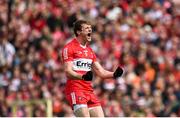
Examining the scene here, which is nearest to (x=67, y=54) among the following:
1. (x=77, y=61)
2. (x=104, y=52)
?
(x=77, y=61)

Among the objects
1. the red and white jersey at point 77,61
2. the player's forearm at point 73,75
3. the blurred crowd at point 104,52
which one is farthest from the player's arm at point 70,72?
the blurred crowd at point 104,52

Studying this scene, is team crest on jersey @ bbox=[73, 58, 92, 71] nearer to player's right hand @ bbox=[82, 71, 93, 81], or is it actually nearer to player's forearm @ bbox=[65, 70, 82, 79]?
player's forearm @ bbox=[65, 70, 82, 79]

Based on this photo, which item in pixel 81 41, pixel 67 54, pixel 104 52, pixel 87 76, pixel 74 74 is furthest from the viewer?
pixel 104 52

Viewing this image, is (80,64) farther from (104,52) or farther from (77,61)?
(104,52)

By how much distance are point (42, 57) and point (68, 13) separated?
2.37 metres

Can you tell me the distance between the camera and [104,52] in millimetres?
22094

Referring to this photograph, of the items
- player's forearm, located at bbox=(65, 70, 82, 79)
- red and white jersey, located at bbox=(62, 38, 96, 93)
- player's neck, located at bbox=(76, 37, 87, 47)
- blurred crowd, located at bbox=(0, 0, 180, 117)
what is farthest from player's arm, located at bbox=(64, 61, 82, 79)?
blurred crowd, located at bbox=(0, 0, 180, 117)

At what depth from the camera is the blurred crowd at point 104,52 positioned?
20156 mm

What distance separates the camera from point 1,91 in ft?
66.0

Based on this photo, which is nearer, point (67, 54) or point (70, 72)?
point (70, 72)

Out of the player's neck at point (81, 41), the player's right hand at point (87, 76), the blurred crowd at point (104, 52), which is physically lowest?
the player's right hand at point (87, 76)

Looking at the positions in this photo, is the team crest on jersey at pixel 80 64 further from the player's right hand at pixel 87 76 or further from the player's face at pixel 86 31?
the player's right hand at pixel 87 76

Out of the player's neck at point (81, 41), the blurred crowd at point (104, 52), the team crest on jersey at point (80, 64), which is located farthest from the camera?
the blurred crowd at point (104, 52)

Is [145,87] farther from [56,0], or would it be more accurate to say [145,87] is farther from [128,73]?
[56,0]
